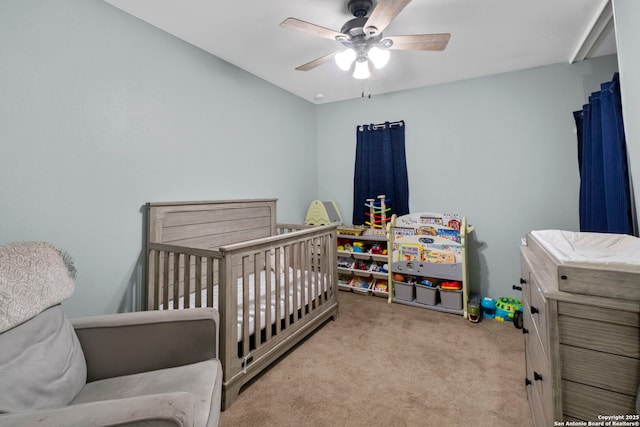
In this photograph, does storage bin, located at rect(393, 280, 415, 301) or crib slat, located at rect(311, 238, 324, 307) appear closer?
crib slat, located at rect(311, 238, 324, 307)

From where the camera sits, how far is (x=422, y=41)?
1.72m

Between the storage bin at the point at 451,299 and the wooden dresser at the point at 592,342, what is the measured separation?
70.9 inches

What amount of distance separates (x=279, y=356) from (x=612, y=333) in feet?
5.66

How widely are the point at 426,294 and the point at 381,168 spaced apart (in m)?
1.53

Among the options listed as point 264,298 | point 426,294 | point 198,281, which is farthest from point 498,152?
point 198,281

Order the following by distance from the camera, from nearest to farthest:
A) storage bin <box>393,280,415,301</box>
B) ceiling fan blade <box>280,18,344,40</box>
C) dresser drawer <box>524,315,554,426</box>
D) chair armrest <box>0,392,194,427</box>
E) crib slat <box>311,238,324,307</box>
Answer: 1. chair armrest <box>0,392,194,427</box>
2. dresser drawer <box>524,315,554,426</box>
3. ceiling fan blade <box>280,18,344,40</box>
4. crib slat <box>311,238,324,307</box>
5. storage bin <box>393,280,415,301</box>

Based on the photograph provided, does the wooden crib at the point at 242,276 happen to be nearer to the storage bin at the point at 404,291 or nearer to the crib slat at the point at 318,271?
the crib slat at the point at 318,271

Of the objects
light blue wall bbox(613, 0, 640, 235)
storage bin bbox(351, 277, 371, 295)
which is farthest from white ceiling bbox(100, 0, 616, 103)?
storage bin bbox(351, 277, 371, 295)

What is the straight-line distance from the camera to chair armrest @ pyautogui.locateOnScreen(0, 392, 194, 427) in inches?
27.0

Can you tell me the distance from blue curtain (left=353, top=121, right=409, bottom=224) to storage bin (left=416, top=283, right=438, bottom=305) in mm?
902

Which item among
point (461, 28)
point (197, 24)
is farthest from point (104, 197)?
point (461, 28)

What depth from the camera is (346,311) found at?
275 cm

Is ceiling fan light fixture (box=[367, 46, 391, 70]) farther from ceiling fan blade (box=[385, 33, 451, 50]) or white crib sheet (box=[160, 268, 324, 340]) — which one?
white crib sheet (box=[160, 268, 324, 340])

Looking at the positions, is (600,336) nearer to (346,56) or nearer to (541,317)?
(541,317)
